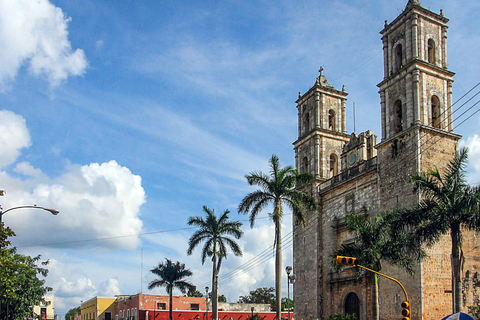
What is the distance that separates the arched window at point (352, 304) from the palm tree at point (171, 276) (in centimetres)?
1562

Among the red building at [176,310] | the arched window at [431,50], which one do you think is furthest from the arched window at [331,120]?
the red building at [176,310]

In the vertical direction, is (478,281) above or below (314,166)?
below

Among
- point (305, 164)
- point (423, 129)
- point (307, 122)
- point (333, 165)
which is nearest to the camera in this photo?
point (423, 129)

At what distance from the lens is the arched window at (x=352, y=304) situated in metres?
32.1

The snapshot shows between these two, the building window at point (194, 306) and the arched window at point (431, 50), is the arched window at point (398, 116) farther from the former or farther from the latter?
the building window at point (194, 306)

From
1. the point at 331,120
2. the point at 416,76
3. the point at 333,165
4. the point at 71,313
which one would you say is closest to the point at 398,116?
the point at 416,76

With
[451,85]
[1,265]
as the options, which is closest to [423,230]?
[451,85]

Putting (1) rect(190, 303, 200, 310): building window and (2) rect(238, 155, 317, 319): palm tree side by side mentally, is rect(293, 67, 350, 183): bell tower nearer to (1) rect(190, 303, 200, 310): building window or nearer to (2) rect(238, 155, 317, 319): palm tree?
(2) rect(238, 155, 317, 319): palm tree

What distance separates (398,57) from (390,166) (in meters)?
6.98

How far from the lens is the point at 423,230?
813 inches

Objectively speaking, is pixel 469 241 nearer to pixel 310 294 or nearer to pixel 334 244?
pixel 334 244

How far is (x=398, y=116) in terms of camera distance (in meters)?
30.4

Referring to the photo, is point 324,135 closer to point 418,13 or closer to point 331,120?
point 331,120

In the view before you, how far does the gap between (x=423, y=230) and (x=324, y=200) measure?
1636cm
